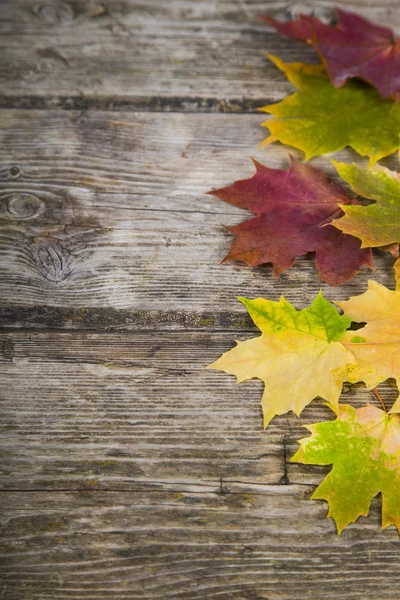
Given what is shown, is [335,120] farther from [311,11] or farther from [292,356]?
[292,356]

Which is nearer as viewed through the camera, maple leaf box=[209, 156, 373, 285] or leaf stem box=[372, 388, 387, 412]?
leaf stem box=[372, 388, 387, 412]

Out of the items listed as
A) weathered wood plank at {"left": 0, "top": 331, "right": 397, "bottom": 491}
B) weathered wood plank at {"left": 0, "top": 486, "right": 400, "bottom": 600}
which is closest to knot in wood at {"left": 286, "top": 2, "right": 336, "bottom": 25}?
weathered wood plank at {"left": 0, "top": 331, "right": 397, "bottom": 491}

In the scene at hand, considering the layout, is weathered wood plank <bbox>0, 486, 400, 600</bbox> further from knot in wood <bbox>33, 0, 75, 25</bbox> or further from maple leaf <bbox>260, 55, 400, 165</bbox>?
knot in wood <bbox>33, 0, 75, 25</bbox>

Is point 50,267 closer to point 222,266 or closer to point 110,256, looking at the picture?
point 110,256

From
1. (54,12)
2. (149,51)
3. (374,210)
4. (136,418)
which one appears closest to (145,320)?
(136,418)

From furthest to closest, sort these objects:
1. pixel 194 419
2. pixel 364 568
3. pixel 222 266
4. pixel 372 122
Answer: pixel 372 122, pixel 222 266, pixel 194 419, pixel 364 568

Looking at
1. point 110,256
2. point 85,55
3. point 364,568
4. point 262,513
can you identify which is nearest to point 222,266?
point 110,256

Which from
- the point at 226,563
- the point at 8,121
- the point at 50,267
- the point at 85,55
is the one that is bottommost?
the point at 226,563
